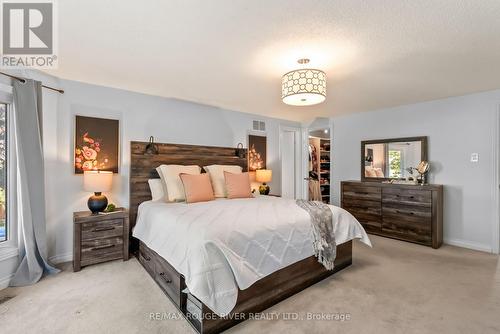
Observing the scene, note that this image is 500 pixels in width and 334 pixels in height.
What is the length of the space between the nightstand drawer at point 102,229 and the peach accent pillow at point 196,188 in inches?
34.8

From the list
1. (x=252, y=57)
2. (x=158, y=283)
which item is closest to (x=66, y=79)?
(x=252, y=57)

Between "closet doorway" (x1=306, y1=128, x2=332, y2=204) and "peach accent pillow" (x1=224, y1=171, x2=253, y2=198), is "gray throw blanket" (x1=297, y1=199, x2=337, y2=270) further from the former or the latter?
"closet doorway" (x1=306, y1=128, x2=332, y2=204)

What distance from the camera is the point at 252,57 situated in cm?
230

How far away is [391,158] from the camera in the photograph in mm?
4246

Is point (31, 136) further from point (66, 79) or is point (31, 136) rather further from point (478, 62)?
point (478, 62)

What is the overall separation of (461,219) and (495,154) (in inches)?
40.4

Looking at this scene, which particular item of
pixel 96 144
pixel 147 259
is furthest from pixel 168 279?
pixel 96 144

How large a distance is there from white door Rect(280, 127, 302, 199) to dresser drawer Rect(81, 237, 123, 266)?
3.62 meters

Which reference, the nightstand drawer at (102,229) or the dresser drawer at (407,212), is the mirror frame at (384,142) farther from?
the nightstand drawer at (102,229)

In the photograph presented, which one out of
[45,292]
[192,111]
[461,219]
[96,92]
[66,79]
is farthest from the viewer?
[192,111]

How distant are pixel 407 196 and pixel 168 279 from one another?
3.60 meters

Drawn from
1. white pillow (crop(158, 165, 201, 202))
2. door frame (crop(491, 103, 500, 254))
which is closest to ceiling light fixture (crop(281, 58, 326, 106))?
white pillow (crop(158, 165, 201, 202))

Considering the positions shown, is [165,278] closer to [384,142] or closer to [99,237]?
[99,237]

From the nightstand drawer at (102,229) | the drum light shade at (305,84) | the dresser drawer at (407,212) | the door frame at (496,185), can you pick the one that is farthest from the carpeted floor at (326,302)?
the drum light shade at (305,84)
